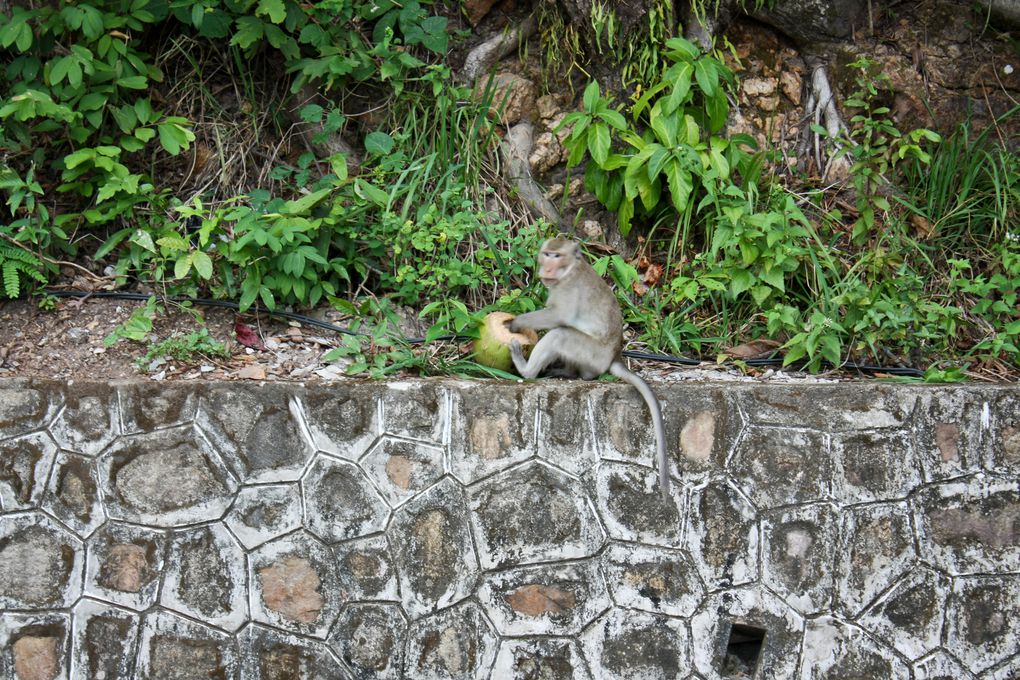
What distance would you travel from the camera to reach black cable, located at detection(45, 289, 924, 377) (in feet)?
17.2

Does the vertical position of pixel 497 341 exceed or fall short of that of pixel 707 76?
it falls short

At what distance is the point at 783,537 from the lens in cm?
463

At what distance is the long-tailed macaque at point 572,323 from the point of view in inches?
189

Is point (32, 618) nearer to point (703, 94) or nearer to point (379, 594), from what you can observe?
point (379, 594)

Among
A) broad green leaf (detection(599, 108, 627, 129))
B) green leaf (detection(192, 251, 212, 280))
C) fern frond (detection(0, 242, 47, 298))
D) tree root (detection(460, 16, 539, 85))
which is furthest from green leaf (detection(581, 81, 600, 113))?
fern frond (detection(0, 242, 47, 298))

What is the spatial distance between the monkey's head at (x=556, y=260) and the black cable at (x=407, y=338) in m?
0.54

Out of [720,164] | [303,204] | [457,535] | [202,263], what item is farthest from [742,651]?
[202,263]

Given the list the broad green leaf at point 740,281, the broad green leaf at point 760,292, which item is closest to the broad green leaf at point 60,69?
the broad green leaf at point 740,281

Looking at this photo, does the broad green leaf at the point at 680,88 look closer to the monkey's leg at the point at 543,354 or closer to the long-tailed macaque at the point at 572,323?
the long-tailed macaque at the point at 572,323

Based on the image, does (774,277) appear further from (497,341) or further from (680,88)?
(497,341)

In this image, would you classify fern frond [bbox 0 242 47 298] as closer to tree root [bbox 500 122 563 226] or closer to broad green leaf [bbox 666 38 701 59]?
tree root [bbox 500 122 563 226]

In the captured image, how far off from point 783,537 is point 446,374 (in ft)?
5.49

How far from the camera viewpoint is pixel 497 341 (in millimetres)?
4945

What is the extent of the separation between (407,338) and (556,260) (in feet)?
2.85
